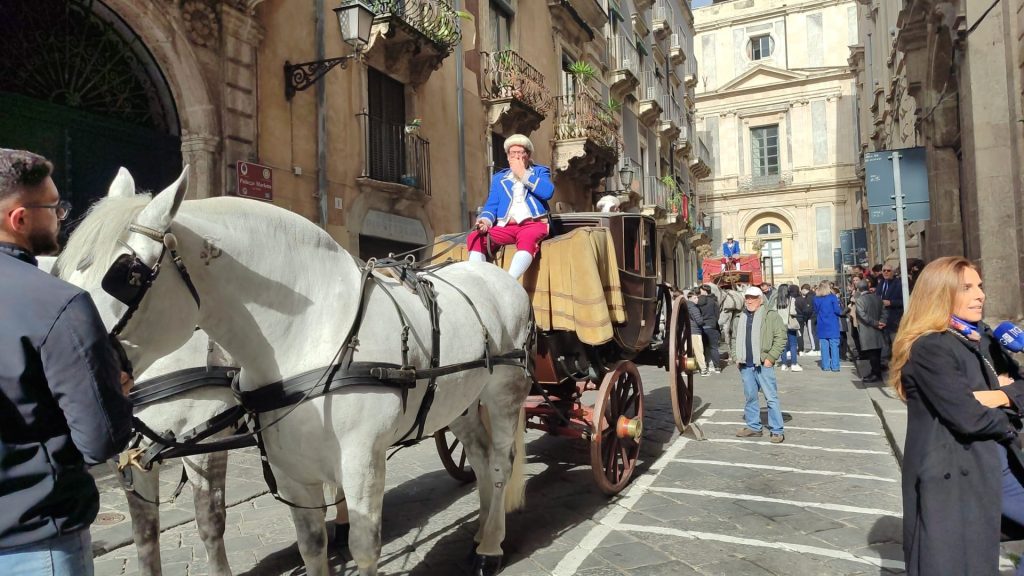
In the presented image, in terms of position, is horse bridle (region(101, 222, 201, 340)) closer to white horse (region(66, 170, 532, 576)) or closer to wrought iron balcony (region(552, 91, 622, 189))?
white horse (region(66, 170, 532, 576))

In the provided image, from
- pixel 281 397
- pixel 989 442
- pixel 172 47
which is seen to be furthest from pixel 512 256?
pixel 172 47

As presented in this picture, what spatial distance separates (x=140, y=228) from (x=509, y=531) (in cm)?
306

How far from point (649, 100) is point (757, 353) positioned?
18.7m

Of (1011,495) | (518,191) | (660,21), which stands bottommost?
(1011,495)

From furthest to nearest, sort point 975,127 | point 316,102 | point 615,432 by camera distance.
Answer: point 316,102, point 975,127, point 615,432

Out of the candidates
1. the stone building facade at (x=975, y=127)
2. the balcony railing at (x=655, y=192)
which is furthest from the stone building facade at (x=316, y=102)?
the stone building facade at (x=975, y=127)

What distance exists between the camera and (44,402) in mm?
1423

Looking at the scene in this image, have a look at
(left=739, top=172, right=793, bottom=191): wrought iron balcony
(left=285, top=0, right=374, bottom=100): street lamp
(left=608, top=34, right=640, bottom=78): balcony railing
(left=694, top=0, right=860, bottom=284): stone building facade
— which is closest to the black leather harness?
(left=285, top=0, right=374, bottom=100): street lamp

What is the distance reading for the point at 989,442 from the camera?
7.86 feet

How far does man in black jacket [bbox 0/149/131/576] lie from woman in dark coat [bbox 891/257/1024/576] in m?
2.57

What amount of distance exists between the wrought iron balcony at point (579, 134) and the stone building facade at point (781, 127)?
24.8 meters

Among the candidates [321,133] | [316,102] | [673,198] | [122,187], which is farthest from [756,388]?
[673,198]

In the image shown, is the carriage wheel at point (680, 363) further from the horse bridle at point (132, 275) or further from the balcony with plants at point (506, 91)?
the balcony with plants at point (506, 91)

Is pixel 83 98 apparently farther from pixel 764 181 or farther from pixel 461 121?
pixel 764 181
